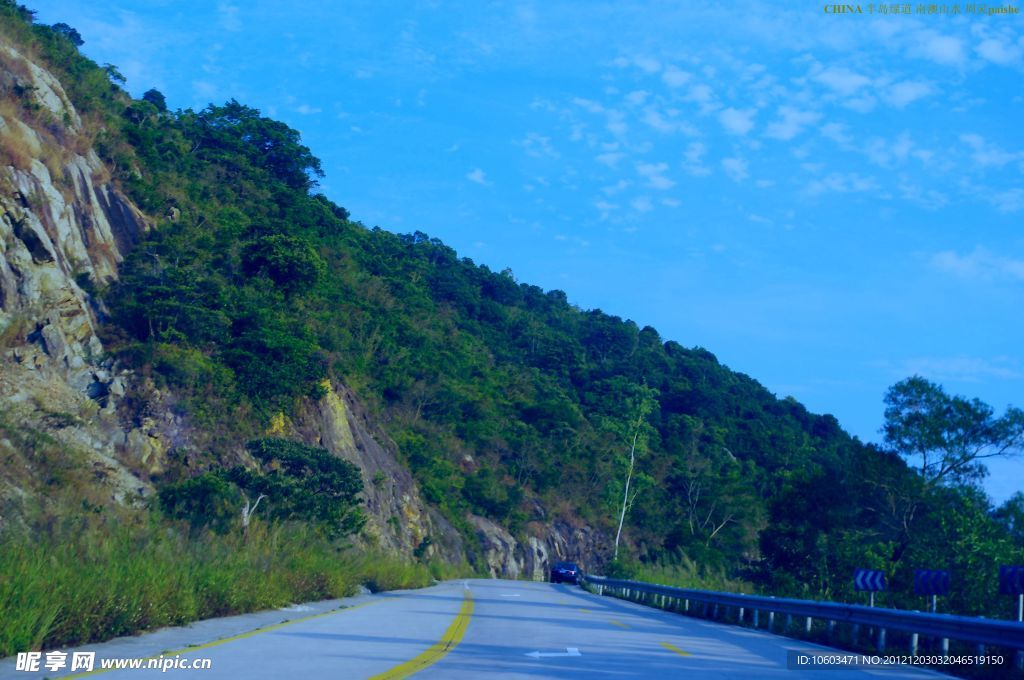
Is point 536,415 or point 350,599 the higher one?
point 536,415

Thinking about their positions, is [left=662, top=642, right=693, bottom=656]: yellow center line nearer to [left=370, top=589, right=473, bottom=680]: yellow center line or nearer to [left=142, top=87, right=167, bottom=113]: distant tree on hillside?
[left=370, top=589, right=473, bottom=680]: yellow center line

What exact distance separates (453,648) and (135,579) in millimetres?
4439

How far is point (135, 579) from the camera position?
42.7ft

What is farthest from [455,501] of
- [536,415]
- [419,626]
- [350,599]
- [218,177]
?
[419,626]

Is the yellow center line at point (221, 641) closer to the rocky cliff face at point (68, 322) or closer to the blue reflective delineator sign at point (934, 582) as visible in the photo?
the rocky cliff face at point (68, 322)

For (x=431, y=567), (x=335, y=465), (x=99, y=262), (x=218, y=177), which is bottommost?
(x=431, y=567)

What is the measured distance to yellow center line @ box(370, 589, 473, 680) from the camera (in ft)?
32.5

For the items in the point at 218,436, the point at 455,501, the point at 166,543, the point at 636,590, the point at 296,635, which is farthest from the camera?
the point at 455,501

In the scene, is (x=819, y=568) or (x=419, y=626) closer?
(x=419, y=626)

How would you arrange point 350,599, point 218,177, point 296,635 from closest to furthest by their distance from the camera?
point 296,635 → point 350,599 → point 218,177

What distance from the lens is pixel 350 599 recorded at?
2388 centimetres

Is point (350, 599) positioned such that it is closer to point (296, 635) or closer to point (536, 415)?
point (296, 635)

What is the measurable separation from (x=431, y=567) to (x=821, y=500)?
20.8m

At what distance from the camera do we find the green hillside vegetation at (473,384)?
36188 mm
